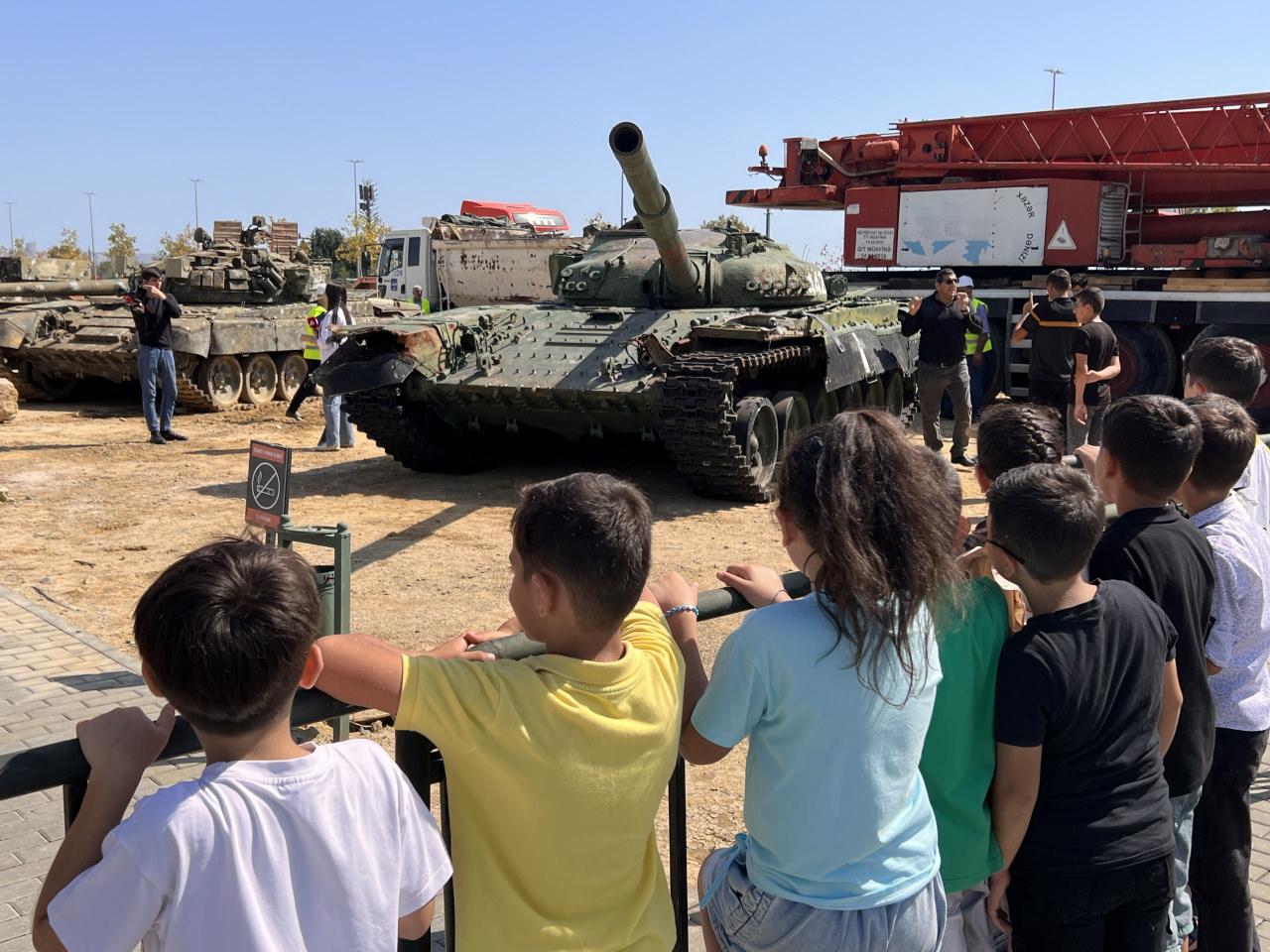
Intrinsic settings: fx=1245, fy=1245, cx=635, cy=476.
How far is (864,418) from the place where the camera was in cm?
224

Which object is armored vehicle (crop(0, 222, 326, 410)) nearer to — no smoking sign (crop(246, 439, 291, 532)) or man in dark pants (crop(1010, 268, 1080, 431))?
man in dark pants (crop(1010, 268, 1080, 431))

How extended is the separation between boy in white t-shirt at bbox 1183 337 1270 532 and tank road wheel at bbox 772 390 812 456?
6495 mm

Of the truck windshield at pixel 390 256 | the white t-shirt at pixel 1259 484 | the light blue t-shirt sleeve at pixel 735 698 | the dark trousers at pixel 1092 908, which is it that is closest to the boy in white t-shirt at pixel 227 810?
the light blue t-shirt sleeve at pixel 735 698

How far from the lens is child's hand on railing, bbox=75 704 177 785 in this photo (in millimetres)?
1646

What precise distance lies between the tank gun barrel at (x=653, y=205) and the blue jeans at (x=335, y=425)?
13.5 feet

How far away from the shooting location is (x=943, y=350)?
1197 cm

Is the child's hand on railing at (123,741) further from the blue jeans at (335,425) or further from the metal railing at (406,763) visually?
the blue jeans at (335,425)

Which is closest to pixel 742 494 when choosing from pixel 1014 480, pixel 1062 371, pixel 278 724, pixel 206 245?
pixel 1062 371

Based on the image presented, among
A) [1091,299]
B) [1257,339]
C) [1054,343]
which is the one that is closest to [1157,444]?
[1091,299]

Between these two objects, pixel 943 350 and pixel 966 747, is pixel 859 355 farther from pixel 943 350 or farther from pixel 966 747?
pixel 966 747

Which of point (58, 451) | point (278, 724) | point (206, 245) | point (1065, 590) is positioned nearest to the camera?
point (278, 724)

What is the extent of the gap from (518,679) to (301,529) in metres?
3.66

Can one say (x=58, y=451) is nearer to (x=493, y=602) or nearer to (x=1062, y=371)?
(x=493, y=602)

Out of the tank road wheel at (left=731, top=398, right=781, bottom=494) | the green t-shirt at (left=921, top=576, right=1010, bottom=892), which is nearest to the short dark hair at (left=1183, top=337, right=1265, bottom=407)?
the green t-shirt at (left=921, top=576, right=1010, bottom=892)
